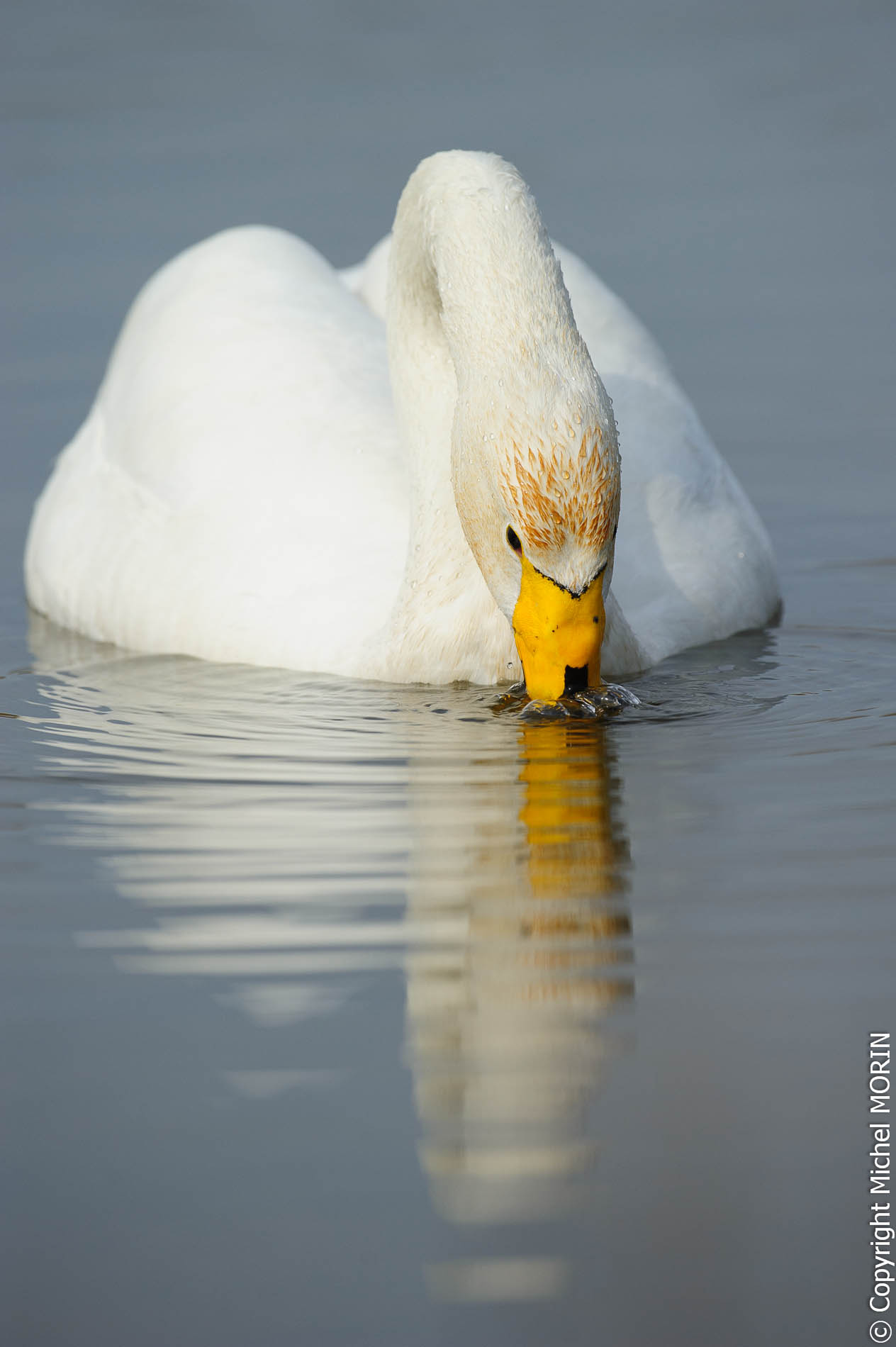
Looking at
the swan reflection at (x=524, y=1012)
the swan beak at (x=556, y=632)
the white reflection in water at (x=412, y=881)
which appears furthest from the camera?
the swan beak at (x=556, y=632)

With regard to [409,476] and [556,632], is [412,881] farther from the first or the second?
[409,476]

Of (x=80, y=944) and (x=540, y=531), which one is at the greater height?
(x=540, y=531)

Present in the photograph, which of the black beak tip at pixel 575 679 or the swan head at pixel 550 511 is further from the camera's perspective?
the black beak tip at pixel 575 679

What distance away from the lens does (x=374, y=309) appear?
29.8 feet

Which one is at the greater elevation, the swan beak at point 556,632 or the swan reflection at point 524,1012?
the swan beak at point 556,632

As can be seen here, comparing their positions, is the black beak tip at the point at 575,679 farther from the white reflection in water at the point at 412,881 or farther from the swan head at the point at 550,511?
the white reflection in water at the point at 412,881

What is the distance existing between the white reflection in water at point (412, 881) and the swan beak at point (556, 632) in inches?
8.5

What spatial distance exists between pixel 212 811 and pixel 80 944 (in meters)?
0.95

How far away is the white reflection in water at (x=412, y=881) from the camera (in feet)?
11.6

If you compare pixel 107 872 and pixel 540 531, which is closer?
pixel 107 872

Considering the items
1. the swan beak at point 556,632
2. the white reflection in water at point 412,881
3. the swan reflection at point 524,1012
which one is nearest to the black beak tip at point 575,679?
the swan beak at point 556,632

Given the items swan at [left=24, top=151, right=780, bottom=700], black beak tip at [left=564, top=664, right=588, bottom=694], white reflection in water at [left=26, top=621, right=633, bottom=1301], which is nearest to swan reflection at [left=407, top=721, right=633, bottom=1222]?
white reflection in water at [left=26, top=621, right=633, bottom=1301]

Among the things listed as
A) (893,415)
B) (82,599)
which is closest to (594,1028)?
(82,599)

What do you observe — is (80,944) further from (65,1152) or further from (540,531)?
(540,531)
